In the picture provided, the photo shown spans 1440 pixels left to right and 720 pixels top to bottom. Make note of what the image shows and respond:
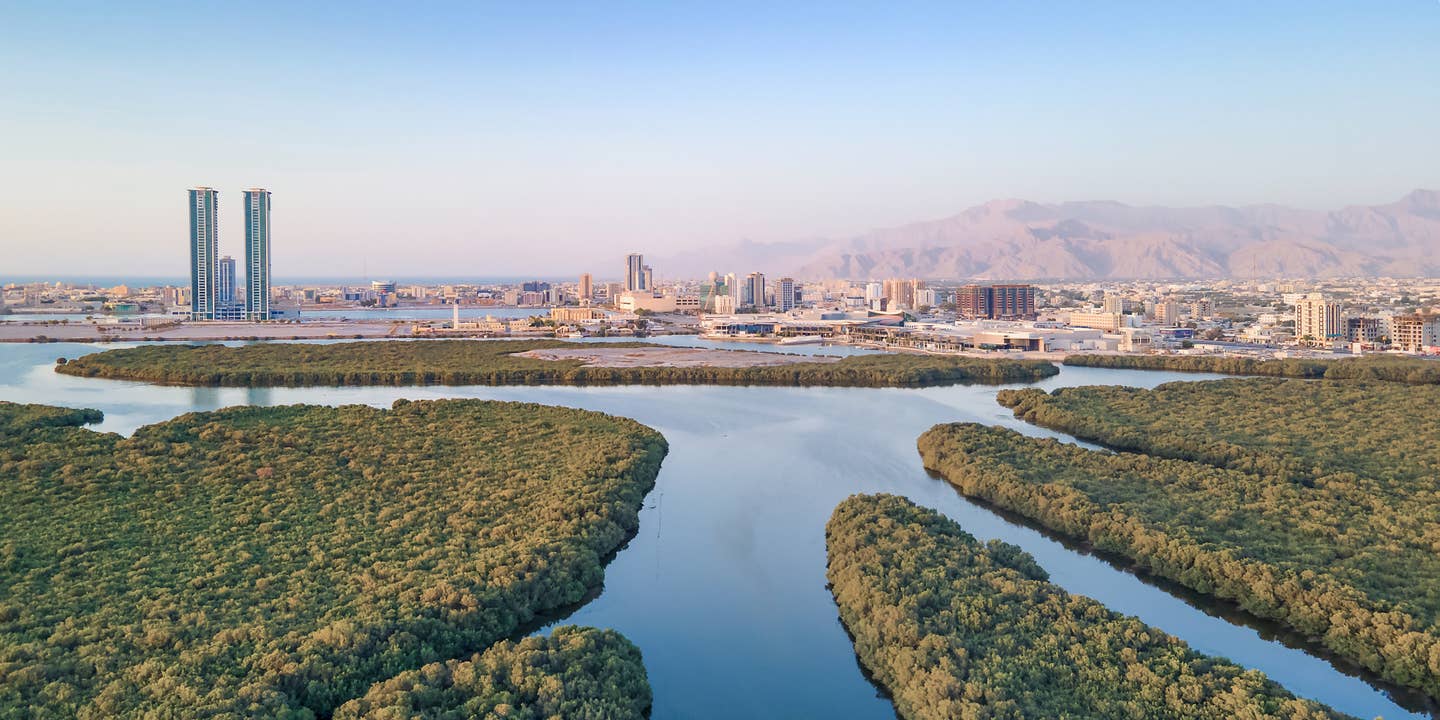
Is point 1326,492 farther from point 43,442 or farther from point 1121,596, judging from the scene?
point 43,442

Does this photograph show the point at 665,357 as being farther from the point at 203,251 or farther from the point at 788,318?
the point at 203,251

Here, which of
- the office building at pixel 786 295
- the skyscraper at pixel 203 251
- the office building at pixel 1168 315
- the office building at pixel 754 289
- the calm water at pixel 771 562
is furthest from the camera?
the office building at pixel 754 289

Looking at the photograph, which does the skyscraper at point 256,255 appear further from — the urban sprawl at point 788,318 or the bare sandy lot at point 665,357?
the bare sandy lot at point 665,357

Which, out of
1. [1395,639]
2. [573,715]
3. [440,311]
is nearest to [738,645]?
[573,715]

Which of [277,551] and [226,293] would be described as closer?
[277,551]

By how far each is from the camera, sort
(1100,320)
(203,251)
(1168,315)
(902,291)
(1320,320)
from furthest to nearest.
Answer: (902,291), (203,251), (1168,315), (1100,320), (1320,320)

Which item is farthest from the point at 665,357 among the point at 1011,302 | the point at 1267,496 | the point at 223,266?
the point at 223,266

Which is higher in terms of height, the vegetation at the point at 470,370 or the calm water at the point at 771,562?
the vegetation at the point at 470,370

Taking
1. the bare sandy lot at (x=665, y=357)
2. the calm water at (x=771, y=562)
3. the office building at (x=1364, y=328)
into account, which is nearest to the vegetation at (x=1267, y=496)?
the calm water at (x=771, y=562)
